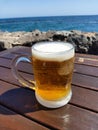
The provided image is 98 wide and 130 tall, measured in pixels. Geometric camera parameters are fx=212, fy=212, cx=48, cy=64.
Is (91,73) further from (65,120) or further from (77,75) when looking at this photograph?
(65,120)

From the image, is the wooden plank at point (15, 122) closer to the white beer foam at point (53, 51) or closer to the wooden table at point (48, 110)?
the wooden table at point (48, 110)

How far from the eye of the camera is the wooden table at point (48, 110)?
0.62m

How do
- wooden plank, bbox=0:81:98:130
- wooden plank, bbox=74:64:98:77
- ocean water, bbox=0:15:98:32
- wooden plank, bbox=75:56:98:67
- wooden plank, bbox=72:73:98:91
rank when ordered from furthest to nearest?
ocean water, bbox=0:15:98:32
wooden plank, bbox=75:56:98:67
wooden plank, bbox=74:64:98:77
wooden plank, bbox=72:73:98:91
wooden plank, bbox=0:81:98:130

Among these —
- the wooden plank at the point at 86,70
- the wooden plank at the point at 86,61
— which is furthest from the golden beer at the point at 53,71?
the wooden plank at the point at 86,61

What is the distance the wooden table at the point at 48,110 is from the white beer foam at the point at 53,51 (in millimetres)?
172

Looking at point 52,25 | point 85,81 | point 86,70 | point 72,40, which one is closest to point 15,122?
point 85,81

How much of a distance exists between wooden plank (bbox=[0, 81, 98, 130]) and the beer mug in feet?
0.10

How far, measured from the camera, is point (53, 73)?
651 mm

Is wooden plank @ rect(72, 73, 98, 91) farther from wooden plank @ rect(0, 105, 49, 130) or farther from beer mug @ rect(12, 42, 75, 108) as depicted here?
wooden plank @ rect(0, 105, 49, 130)

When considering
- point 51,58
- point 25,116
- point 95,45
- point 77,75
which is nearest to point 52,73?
point 51,58

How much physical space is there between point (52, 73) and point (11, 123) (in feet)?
0.64

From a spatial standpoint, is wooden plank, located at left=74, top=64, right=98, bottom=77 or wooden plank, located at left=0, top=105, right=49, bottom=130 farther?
wooden plank, located at left=74, top=64, right=98, bottom=77

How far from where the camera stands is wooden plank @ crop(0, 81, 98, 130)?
0.61m

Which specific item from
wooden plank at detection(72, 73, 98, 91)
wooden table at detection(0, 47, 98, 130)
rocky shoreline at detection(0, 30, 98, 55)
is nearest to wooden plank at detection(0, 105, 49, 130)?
wooden table at detection(0, 47, 98, 130)
